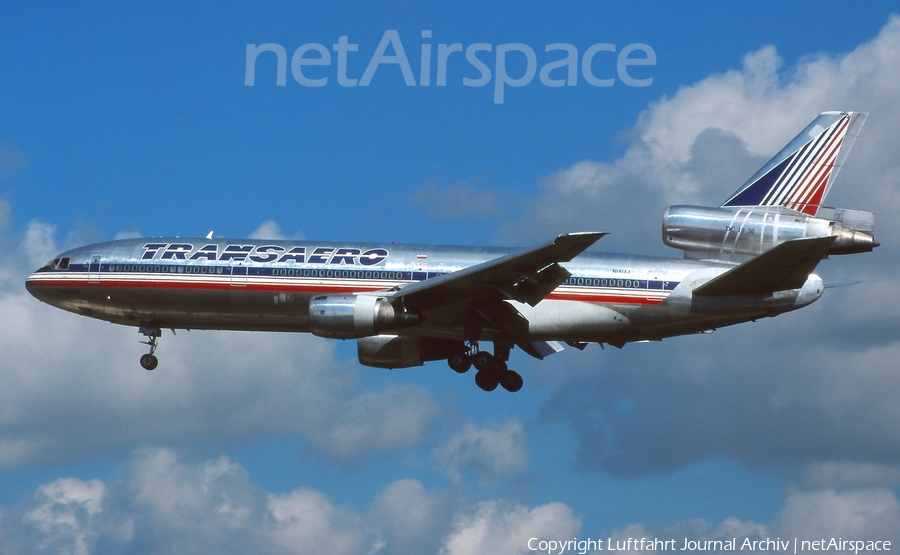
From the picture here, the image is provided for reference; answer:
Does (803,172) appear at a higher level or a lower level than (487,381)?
higher

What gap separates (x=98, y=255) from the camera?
43094mm

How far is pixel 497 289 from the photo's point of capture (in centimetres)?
3897

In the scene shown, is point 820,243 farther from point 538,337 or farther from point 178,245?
point 178,245

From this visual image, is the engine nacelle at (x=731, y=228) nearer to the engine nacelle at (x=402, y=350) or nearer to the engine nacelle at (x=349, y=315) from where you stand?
the engine nacelle at (x=402, y=350)

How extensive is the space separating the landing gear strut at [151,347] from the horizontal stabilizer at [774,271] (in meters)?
18.7

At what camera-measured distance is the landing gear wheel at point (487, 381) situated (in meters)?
42.8

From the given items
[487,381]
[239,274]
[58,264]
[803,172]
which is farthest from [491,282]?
[58,264]

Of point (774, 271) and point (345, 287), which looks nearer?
point (774, 271)

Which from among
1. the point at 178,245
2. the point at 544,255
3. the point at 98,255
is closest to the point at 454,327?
the point at 544,255

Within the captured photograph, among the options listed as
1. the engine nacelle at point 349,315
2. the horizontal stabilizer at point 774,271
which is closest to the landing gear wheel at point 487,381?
the engine nacelle at point 349,315

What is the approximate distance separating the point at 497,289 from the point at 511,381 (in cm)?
491

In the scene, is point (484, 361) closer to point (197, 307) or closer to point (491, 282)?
point (491, 282)

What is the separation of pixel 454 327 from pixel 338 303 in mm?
5069

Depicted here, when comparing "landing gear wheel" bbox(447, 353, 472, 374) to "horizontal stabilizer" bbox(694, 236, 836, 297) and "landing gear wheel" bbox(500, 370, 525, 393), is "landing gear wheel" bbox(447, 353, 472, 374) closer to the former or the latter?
"landing gear wheel" bbox(500, 370, 525, 393)
